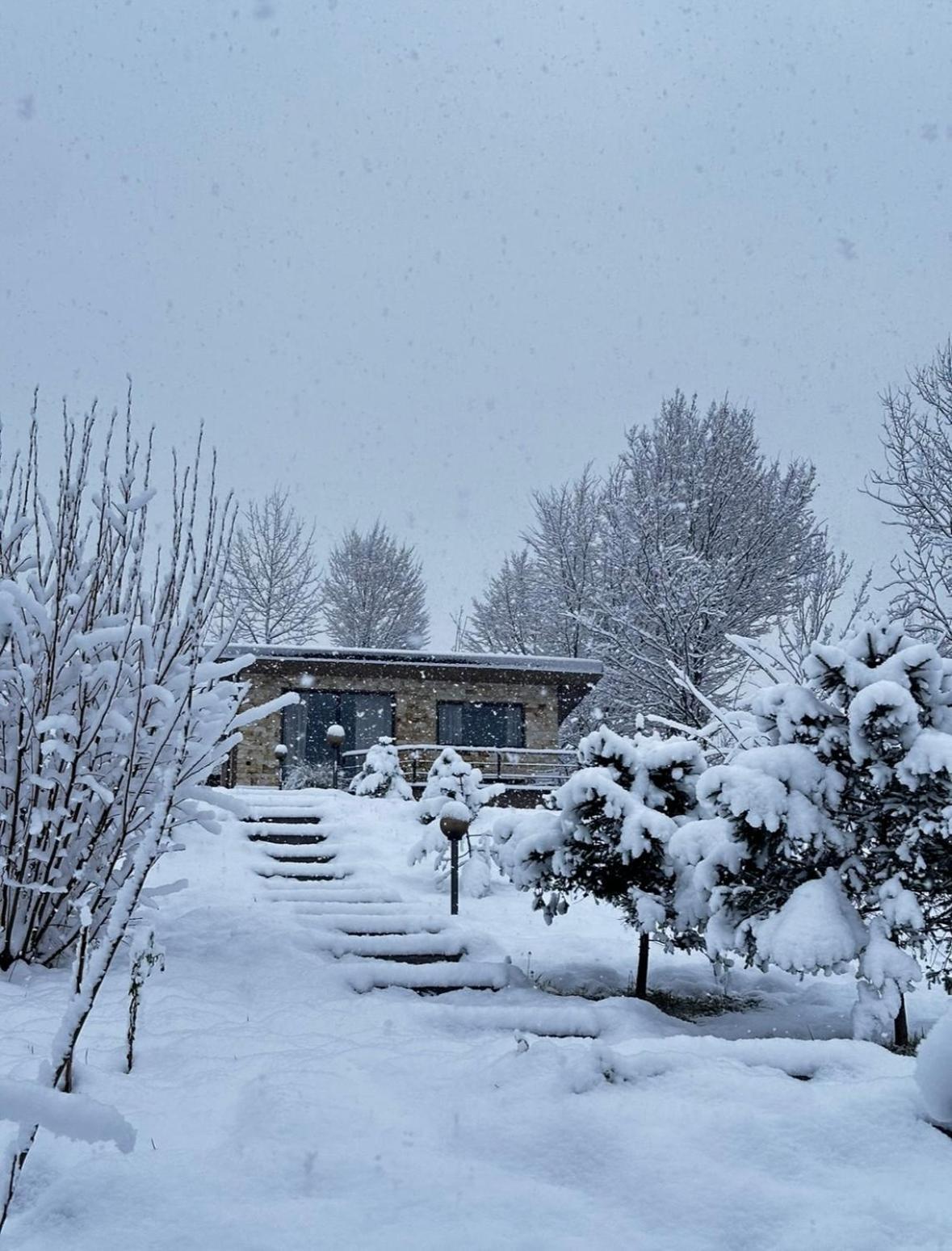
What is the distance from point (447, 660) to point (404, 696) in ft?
4.78

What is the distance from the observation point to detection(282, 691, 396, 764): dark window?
21203 mm

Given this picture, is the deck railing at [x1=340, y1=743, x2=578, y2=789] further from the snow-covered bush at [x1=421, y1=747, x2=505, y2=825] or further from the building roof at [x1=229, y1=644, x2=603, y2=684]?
the snow-covered bush at [x1=421, y1=747, x2=505, y2=825]

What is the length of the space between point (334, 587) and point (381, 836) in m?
22.3

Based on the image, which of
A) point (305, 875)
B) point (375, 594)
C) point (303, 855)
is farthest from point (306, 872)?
point (375, 594)

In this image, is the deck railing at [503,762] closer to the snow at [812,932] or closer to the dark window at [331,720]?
the dark window at [331,720]

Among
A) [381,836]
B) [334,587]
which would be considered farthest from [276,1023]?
[334,587]

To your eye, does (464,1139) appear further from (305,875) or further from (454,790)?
(454,790)

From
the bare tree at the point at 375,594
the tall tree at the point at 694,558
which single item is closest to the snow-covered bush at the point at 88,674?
the tall tree at the point at 694,558

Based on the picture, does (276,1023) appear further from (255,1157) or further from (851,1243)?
(851,1243)

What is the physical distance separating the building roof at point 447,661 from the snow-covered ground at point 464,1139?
1475 centimetres

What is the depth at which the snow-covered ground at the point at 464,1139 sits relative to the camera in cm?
222

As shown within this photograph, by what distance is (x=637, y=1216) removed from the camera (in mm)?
2318

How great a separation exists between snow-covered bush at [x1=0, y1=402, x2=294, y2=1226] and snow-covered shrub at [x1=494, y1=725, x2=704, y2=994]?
78.2 inches

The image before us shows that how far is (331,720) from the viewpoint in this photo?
21594 mm
